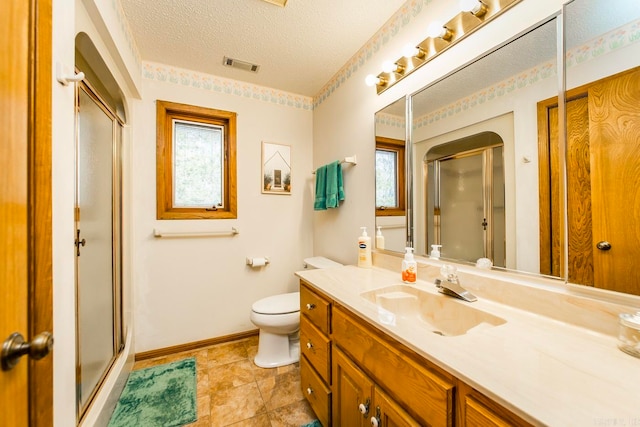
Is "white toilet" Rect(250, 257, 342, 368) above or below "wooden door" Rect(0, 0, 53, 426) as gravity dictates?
below

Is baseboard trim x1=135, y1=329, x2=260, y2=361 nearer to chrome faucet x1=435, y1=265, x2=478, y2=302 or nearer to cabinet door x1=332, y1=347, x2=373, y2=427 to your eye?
cabinet door x1=332, y1=347, x2=373, y2=427

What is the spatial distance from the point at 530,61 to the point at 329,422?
5.55 feet

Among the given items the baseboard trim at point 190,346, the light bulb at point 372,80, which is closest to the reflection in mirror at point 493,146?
the light bulb at point 372,80

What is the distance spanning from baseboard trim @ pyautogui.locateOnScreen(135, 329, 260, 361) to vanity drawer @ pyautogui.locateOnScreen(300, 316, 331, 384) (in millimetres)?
1036

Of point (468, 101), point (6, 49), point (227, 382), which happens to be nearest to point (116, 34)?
point (6, 49)

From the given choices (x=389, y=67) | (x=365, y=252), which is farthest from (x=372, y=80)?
(x=365, y=252)

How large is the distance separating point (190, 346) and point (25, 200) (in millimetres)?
1930

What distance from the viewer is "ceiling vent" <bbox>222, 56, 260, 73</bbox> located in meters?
1.89

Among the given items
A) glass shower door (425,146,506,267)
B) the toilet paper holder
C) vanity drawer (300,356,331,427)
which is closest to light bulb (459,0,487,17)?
glass shower door (425,146,506,267)

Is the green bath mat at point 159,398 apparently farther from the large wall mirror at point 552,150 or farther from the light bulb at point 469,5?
the light bulb at point 469,5

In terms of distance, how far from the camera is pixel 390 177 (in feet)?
5.09

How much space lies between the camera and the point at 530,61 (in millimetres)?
888

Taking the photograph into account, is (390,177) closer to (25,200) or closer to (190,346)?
(25,200)

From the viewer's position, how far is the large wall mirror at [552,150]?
0.69 m
